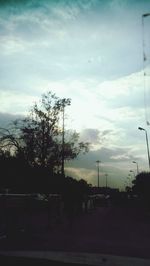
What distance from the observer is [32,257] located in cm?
698

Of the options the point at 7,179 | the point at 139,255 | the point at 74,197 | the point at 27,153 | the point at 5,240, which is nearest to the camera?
the point at 139,255

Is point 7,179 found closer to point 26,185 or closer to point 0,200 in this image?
point 26,185

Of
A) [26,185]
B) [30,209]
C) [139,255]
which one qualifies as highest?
[26,185]

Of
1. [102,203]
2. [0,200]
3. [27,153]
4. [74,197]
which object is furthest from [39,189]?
[102,203]

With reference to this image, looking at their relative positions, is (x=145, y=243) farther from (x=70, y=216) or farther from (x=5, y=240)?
(x=70, y=216)

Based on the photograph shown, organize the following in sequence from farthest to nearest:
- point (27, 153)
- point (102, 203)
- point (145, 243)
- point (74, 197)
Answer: point (102, 203), point (27, 153), point (74, 197), point (145, 243)

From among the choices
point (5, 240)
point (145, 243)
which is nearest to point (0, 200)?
point (5, 240)

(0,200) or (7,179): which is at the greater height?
(7,179)

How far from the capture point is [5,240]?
11.3m

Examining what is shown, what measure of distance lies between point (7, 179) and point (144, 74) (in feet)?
87.1

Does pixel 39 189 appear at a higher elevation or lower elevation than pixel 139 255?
higher

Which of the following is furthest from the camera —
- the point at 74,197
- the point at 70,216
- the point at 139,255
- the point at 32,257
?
the point at 74,197

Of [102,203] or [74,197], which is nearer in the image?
[74,197]

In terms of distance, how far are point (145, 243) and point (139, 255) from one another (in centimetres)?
288
